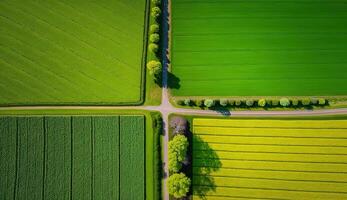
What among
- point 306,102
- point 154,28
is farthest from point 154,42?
point 306,102

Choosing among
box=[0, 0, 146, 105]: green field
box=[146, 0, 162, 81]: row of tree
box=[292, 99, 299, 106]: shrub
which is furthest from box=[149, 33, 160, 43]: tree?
box=[292, 99, 299, 106]: shrub

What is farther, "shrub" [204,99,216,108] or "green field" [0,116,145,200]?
"shrub" [204,99,216,108]

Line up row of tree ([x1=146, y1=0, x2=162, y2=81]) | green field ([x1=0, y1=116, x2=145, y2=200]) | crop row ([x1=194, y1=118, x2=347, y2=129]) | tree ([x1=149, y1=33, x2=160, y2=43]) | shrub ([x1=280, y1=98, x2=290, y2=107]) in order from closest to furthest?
green field ([x1=0, y1=116, x2=145, y2=200]) < crop row ([x1=194, y1=118, x2=347, y2=129]) < shrub ([x1=280, y1=98, x2=290, y2=107]) < row of tree ([x1=146, y1=0, x2=162, y2=81]) < tree ([x1=149, y1=33, x2=160, y2=43])

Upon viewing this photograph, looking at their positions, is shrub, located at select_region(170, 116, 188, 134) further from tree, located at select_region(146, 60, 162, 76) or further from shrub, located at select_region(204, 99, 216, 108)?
tree, located at select_region(146, 60, 162, 76)

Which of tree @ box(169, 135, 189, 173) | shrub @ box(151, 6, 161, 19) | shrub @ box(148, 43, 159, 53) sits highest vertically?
shrub @ box(151, 6, 161, 19)

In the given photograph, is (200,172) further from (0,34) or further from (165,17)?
(0,34)

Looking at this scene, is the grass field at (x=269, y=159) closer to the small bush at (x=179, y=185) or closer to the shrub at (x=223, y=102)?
the small bush at (x=179, y=185)

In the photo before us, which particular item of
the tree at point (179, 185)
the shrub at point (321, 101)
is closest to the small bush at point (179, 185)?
the tree at point (179, 185)
